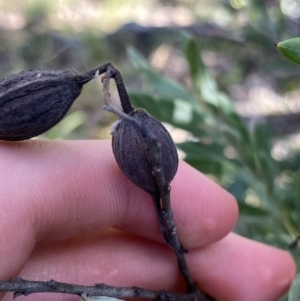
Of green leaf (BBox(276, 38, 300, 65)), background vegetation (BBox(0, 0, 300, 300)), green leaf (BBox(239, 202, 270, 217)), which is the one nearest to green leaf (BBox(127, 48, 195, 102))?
background vegetation (BBox(0, 0, 300, 300))

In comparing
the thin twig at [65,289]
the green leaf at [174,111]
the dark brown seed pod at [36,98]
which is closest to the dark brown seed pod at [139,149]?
the dark brown seed pod at [36,98]

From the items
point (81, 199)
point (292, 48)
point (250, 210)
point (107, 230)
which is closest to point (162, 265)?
point (107, 230)

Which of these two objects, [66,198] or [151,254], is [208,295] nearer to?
[151,254]

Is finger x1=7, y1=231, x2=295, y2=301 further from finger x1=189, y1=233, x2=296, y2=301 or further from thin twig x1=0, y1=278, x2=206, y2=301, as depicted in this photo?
thin twig x1=0, y1=278, x2=206, y2=301

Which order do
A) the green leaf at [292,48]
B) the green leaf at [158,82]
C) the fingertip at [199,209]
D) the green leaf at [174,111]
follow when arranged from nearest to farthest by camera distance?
1. the green leaf at [292,48]
2. the fingertip at [199,209]
3. the green leaf at [174,111]
4. the green leaf at [158,82]

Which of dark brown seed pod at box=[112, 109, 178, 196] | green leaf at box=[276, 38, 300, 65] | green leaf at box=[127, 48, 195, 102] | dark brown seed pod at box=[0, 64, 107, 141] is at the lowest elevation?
green leaf at box=[127, 48, 195, 102]

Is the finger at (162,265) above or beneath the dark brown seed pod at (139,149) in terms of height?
beneath

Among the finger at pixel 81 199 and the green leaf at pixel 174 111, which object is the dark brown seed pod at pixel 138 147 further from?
the green leaf at pixel 174 111
